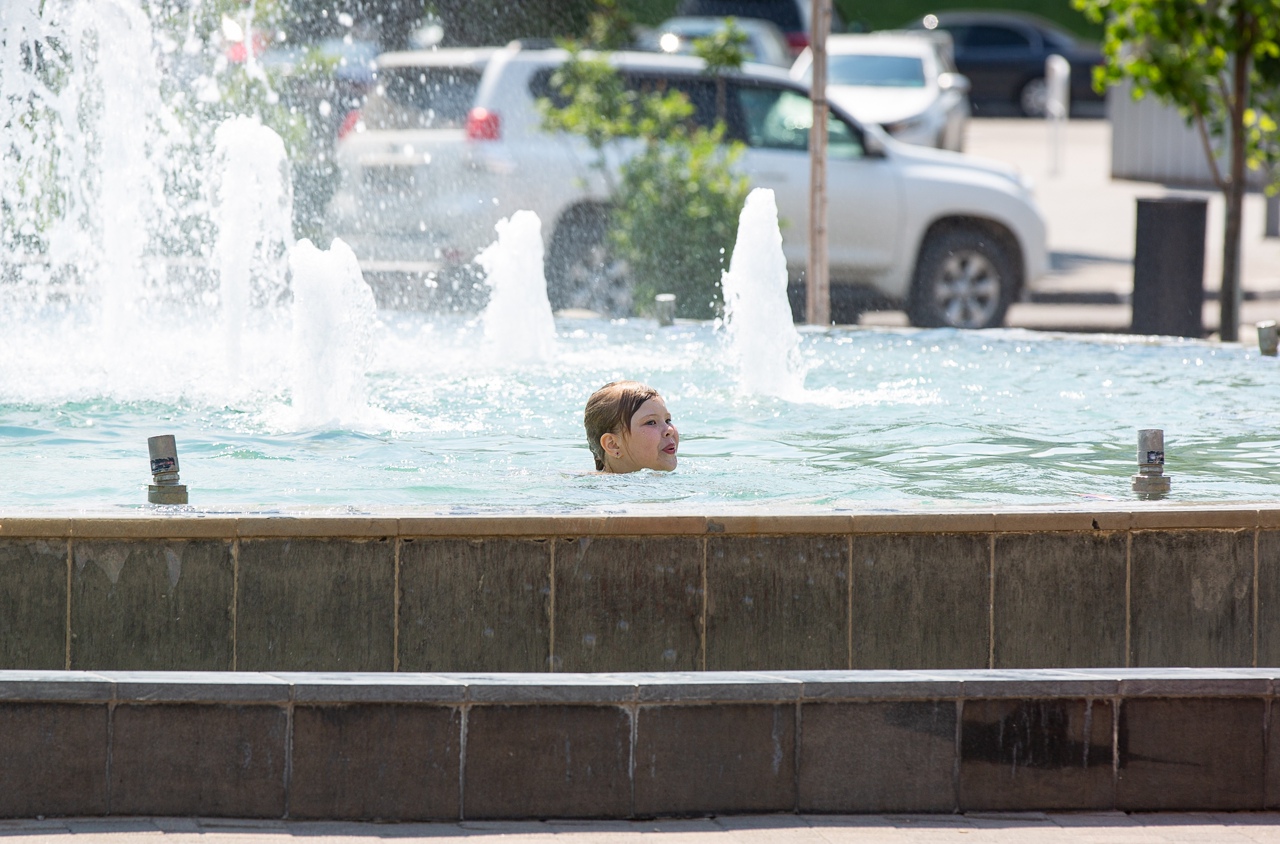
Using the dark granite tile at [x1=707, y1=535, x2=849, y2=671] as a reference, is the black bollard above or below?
above

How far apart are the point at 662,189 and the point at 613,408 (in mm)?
7531

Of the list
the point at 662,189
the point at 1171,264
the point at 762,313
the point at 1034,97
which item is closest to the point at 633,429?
the point at 762,313

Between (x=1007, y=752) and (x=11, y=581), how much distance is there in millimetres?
2476

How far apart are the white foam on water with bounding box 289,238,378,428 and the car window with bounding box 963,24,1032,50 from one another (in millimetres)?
30249

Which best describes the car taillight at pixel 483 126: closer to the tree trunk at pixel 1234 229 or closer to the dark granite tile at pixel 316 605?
the tree trunk at pixel 1234 229

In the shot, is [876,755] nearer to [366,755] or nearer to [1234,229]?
[366,755]

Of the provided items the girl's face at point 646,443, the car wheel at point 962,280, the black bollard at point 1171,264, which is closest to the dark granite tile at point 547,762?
the girl's face at point 646,443

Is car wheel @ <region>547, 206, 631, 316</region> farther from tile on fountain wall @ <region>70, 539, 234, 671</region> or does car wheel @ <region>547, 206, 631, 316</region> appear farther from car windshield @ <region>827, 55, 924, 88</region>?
tile on fountain wall @ <region>70, 539, 234, 671</region>

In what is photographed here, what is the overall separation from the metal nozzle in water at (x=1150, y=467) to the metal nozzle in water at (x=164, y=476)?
2647mm

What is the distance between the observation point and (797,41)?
29016mm

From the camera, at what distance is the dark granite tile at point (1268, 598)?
5090 mm

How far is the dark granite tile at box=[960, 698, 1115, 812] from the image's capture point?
14.4ft

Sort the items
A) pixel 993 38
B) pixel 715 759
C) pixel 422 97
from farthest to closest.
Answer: pixel 993 38, pixel 422 97, pixel 715 759

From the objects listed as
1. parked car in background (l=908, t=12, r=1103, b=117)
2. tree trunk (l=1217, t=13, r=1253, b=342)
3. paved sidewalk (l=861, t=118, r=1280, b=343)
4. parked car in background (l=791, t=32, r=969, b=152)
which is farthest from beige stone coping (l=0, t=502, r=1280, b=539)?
parked car in background (l=908, t=12, r=1103, b=117)
